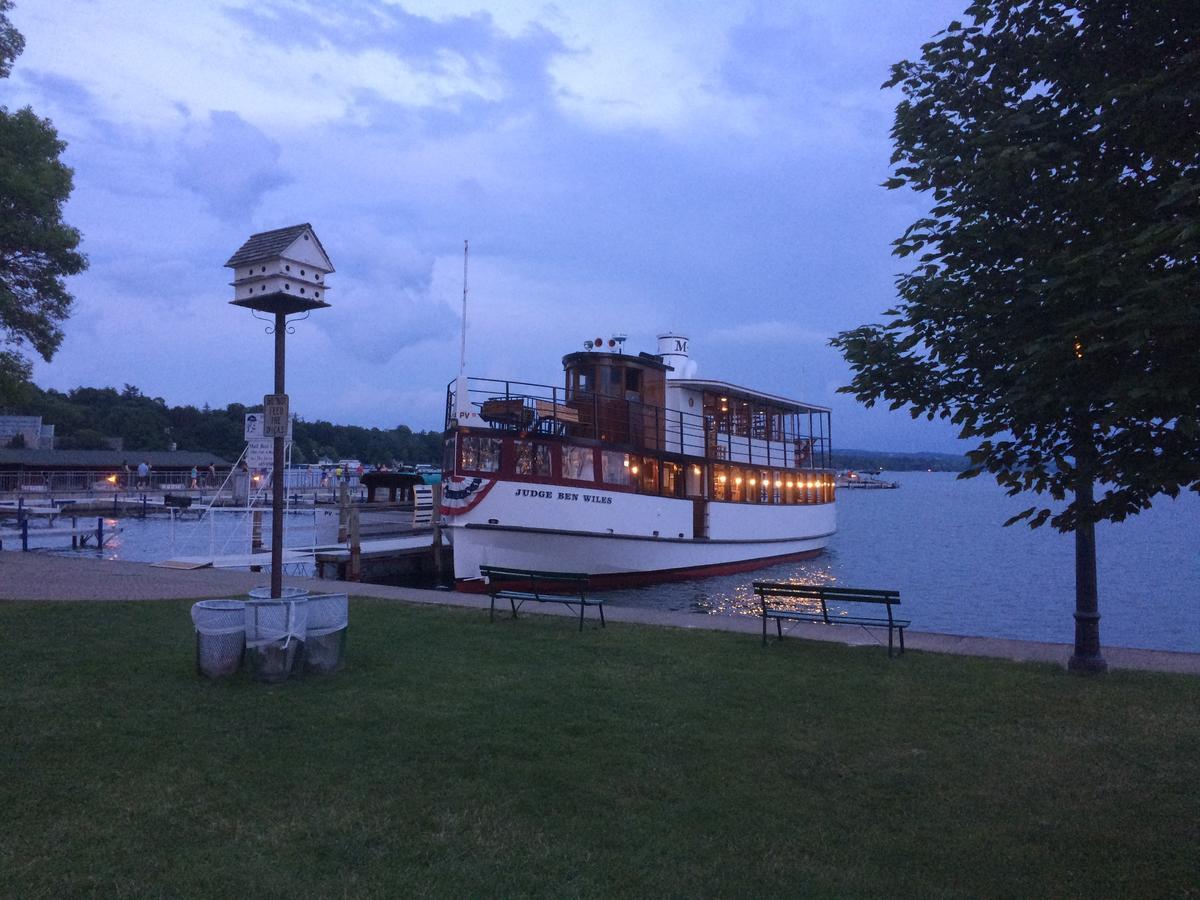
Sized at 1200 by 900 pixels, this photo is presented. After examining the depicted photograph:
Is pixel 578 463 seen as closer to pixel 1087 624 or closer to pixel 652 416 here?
pixel 652 416

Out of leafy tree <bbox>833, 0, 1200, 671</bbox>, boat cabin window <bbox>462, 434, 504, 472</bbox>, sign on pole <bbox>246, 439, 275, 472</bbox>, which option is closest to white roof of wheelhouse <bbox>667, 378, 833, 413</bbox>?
boat cabin window <bbox>462, 434, 504, 472</bbox>

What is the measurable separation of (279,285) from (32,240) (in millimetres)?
9731

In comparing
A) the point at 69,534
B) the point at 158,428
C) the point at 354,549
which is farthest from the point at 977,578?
the point at 158,428

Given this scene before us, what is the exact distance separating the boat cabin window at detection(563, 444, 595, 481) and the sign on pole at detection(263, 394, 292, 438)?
1351cm

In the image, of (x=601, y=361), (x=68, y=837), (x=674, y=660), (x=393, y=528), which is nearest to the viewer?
(x=68, y=837)

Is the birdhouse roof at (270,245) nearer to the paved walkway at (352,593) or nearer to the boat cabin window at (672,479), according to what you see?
the paved walkway at (352,593)

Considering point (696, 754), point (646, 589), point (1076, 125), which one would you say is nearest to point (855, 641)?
point (696, 754)

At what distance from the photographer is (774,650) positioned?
454 inches

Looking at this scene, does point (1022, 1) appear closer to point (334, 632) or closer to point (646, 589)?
point (334, 632)

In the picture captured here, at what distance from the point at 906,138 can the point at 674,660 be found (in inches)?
256

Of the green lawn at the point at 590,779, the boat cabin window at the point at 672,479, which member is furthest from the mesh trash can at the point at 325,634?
the boat cabin window at the point at 672,479

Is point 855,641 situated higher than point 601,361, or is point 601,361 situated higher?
point 601,361

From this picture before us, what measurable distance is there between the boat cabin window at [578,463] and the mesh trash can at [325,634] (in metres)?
13.6

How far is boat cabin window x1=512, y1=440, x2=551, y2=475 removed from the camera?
2236cm
